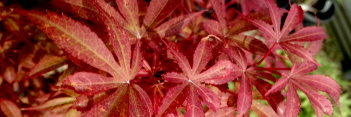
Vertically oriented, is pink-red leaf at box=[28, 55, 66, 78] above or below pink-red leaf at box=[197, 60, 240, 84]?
above

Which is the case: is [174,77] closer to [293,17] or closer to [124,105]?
[124,105]

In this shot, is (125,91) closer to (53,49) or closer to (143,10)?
(143,10)

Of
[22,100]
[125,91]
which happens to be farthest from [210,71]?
[22,100]

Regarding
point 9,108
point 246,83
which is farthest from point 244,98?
point 9,108

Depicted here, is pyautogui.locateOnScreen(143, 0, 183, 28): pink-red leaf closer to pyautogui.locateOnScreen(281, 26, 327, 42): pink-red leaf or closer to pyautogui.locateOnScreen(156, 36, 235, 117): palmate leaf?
pyautogui.locateOnScreen(156, 36, 235, 117): palmate leaf

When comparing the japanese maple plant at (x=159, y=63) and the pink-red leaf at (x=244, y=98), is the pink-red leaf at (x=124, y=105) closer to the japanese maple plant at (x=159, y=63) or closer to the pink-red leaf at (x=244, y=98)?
the japanese maple plant at (x=159, y=63)

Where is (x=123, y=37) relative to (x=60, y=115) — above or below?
above

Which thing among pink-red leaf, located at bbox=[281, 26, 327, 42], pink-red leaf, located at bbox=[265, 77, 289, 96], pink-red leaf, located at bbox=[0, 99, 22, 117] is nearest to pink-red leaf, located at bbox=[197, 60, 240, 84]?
pink-red leaf, located at bbox=[265, 77, 289, 96]

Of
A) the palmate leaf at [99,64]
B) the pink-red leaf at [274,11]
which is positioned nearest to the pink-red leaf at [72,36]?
the palmate leaf at [99,64]
